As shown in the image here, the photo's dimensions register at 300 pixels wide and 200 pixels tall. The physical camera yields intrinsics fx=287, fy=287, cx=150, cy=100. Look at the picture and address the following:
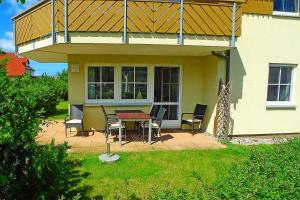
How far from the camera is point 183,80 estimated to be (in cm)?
1157

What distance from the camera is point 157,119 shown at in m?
9.54

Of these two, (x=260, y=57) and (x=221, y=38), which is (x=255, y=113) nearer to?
(x=260, y=57)

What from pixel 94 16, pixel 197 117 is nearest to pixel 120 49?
pixel 94 16

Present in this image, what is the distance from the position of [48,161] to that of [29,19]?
7.49m

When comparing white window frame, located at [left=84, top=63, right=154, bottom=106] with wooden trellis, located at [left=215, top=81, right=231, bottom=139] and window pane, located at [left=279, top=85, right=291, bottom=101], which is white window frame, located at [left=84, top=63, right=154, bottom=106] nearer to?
wooden trellis, located at [left=215, top=81, right=231, bottom=139]

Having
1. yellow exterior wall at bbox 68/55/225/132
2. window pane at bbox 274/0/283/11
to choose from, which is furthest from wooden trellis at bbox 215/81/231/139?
window pane at bbox 274/0/283/11

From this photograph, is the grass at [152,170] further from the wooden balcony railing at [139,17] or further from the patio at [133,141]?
the wooden balcony railing at [139,17]

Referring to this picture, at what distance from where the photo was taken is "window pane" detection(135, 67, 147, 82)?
11.4 metres

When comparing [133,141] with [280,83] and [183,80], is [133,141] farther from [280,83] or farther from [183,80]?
[280,83]

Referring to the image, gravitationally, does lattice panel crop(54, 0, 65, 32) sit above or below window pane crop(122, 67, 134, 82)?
above

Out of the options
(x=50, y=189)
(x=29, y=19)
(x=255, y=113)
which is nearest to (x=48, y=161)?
(x=50, y=189)

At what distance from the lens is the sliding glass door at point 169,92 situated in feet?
38.1

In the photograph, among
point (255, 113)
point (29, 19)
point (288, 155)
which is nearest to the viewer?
point (288, 155)

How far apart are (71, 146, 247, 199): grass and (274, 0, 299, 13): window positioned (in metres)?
5.32
